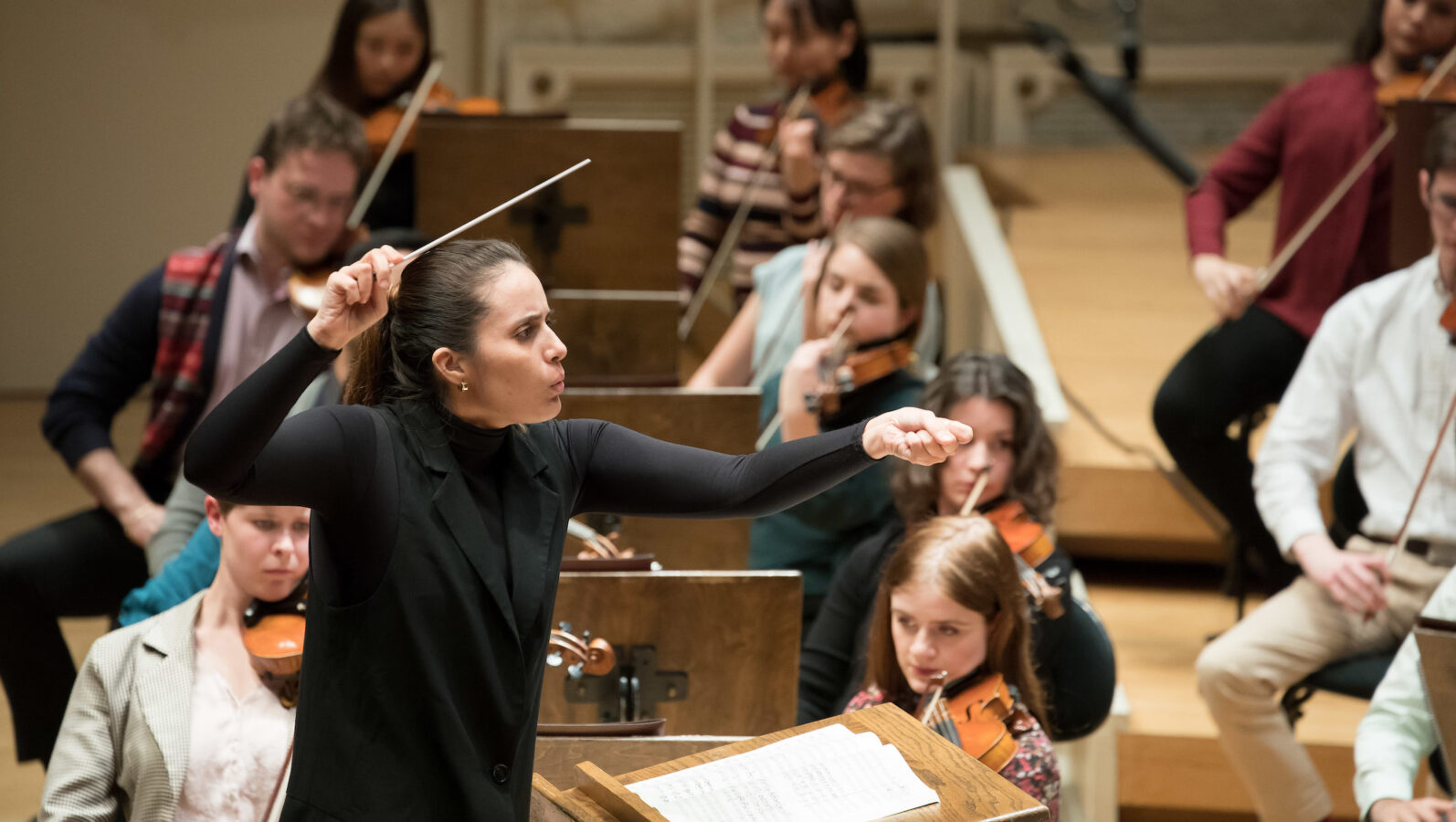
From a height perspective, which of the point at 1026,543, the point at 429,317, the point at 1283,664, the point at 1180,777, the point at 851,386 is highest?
the point at 429,317

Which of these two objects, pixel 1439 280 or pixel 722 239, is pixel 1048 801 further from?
pixel 722 239

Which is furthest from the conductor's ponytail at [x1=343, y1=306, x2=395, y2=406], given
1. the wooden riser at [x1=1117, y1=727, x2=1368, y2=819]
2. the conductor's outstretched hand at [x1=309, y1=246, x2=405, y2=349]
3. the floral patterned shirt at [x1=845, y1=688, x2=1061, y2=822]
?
the wooden riser at [x1=1117, y1=727, x2=1368, y2=819]

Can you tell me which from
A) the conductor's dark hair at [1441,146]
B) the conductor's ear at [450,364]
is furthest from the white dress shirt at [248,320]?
the conductor's dark hair at [1441,146]

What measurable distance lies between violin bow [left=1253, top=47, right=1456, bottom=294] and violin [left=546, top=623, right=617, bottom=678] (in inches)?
65.1

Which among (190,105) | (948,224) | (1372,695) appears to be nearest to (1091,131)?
(948,224)

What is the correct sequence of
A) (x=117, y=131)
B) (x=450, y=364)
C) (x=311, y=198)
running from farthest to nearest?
(x=117, y=131) → (x=311, y=198) → (x=450, y=364)

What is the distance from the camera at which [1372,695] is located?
85.3 inches

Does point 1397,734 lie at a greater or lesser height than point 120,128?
lesser

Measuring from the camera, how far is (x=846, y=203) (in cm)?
284

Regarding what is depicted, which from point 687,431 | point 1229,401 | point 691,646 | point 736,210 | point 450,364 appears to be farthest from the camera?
point 736,210

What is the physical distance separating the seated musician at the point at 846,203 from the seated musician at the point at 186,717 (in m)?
1.18

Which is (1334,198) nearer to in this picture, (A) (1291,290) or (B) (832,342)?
(A) (1291,290)

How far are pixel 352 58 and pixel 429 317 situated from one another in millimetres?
2018

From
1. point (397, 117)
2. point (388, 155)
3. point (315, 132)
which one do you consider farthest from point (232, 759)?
point (397, 117)
